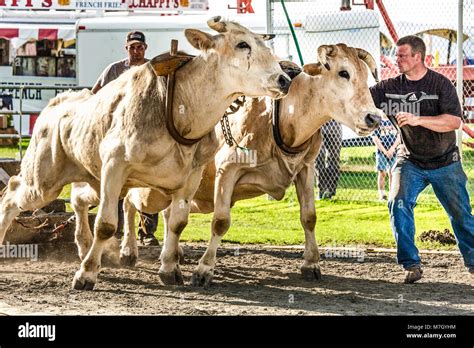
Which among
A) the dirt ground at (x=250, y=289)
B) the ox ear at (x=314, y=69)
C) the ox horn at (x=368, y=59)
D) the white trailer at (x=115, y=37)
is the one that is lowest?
the dirt ground at (x=250, y=289)

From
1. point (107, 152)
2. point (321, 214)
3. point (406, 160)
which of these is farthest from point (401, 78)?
point (321, 214)

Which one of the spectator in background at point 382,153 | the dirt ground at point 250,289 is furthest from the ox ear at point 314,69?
the spectator in background at point 382,153

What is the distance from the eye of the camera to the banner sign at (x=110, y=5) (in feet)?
80.6

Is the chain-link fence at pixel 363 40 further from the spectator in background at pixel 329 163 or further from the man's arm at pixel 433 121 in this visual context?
the man's arm at pixel 433 121

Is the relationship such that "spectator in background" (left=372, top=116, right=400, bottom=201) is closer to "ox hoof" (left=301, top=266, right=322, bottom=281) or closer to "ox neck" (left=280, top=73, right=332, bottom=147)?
"ox hoof" (left=301, top=266, right=322, bottom=281)

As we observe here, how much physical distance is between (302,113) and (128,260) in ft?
8.36

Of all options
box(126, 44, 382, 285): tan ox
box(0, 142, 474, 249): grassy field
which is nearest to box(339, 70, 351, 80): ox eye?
box(126, 44, 382, 285): tan ox

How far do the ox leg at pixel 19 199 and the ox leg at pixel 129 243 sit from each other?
1.10 m

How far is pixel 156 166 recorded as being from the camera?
9.76 meters

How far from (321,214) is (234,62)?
7.43 metres

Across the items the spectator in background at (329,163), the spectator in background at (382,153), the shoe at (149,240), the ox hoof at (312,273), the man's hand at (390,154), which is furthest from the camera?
the spectator in background at (329,163)

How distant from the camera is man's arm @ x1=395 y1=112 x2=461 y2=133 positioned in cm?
1024

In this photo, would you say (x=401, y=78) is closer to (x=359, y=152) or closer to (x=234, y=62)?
(x=234, y=62)

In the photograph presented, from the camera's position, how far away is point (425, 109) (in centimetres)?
1061
